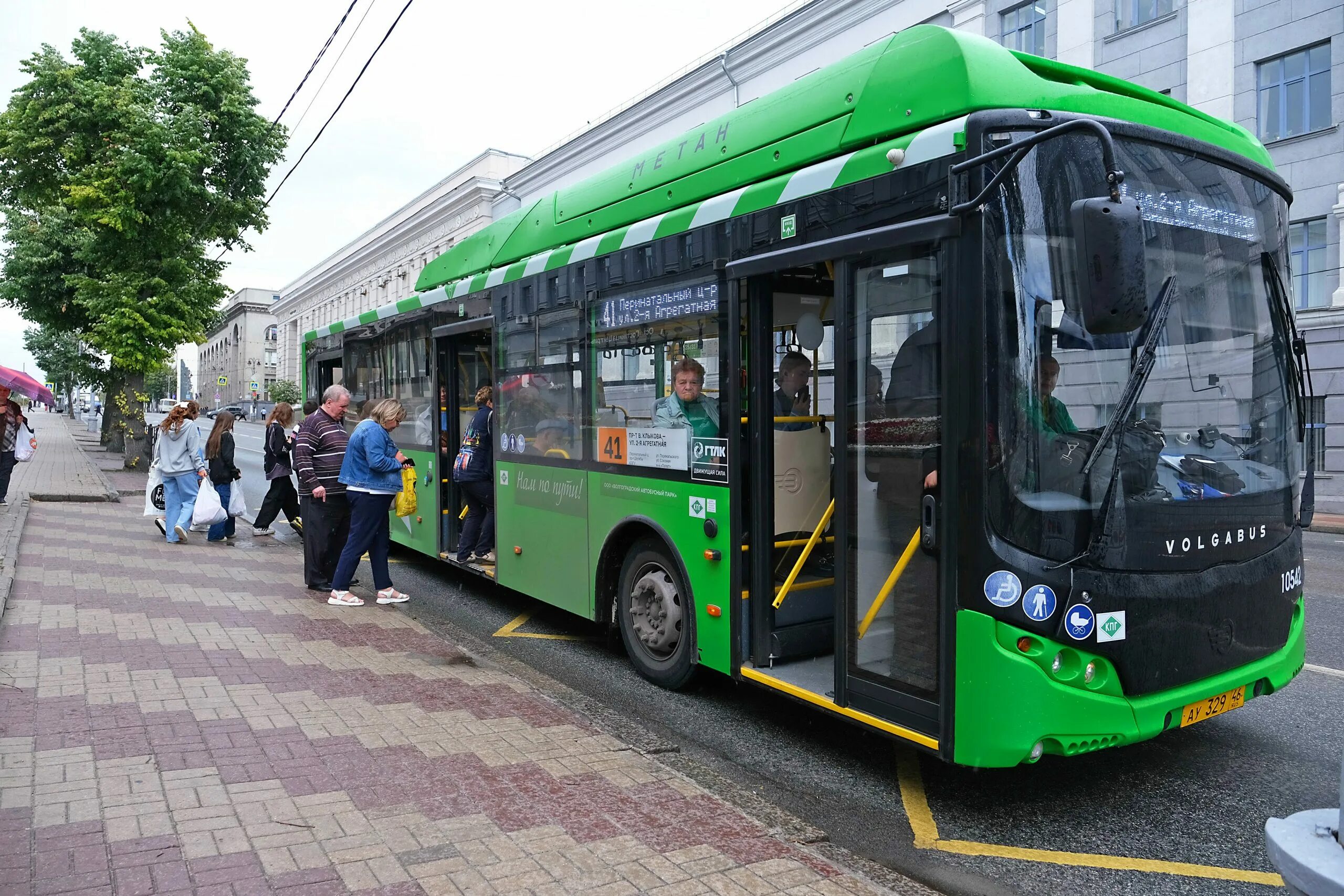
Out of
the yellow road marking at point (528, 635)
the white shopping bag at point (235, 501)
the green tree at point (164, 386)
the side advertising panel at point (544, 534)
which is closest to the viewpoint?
the side advertising panel at point (544, 534)

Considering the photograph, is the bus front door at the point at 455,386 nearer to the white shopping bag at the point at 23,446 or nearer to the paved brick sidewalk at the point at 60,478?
the white shopping bag at the point at 23,446

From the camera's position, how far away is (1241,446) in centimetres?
415

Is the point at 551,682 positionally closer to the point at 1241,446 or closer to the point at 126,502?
the point at 1241,446

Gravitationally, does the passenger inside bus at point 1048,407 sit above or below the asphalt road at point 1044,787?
above

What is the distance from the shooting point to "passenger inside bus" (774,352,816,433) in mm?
5363

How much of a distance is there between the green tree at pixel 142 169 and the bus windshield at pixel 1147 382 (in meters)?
19.5

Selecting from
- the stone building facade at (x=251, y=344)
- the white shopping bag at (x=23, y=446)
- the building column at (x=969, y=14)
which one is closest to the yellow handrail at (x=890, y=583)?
the white shopping bag at (x=23, y=446)

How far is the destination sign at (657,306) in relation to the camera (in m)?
5.32

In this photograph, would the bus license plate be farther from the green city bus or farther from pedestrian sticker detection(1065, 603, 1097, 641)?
pedestrian sticker detection(1065, 603, 1097, 641)

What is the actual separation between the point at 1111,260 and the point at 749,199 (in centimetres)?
217

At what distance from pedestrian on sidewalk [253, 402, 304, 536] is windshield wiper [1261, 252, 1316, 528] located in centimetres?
949

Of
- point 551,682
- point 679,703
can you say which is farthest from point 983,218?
point 551,682

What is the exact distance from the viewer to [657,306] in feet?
18.9

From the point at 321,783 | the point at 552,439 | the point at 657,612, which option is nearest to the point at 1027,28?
the point at 552,439
